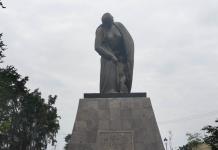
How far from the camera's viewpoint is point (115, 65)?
474 inches

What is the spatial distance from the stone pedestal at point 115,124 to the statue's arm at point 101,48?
Result: 1.35 meters

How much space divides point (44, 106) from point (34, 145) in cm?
372

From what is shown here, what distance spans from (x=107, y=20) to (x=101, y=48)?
98 centimetres

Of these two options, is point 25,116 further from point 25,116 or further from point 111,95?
point 111,95

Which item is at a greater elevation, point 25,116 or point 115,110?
point 25,116

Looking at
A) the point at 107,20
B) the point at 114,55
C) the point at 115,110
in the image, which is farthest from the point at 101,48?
the point at 115,110

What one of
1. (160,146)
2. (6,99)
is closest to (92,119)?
(160,146)

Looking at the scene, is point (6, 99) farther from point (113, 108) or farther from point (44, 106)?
point (113, 108)

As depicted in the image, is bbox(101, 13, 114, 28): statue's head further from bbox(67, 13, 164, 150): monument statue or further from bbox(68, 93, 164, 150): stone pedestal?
bbox(68, 93, 164, 150): stone pedestal

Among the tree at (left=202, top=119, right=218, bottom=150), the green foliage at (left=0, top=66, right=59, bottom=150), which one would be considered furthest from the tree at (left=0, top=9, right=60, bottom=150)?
the tree at (left=202, top=119, right=218, bottom=150)

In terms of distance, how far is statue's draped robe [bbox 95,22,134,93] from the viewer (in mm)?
11883

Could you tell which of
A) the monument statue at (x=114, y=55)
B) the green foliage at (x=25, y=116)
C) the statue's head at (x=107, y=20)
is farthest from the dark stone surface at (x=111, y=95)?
the green foliage at (x=25, y=116)

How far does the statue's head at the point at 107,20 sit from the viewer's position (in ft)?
40.8

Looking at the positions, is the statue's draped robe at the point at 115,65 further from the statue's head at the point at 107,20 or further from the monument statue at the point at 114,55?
the statue's head at the point at 107,20
